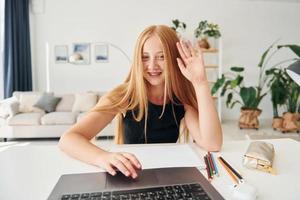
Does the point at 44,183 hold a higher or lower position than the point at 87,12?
lower

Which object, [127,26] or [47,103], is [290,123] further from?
[47,103]

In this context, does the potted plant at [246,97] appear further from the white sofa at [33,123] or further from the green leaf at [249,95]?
the white sofa at [33,123]

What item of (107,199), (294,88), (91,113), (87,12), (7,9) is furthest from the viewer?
(87,12)

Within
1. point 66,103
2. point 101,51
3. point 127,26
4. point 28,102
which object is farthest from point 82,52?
point 28,102

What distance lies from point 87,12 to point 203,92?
4203mm

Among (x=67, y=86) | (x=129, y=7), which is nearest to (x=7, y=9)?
(x=67, y=86)

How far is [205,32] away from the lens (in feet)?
14.0

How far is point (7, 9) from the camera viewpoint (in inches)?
162

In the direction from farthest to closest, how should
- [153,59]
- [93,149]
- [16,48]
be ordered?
1. [16,48]
2. [153,59]
3. [93,149]

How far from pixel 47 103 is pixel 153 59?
10.4 feet

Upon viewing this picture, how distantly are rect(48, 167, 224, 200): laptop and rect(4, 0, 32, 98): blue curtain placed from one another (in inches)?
163

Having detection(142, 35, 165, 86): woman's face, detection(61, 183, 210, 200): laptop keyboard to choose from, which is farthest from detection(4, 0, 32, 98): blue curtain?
detection(61, 183, 210, 200): laptop keyboard

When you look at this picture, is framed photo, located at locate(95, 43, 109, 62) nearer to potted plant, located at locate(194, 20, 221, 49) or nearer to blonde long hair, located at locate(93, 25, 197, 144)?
potted plant, located at locate(194, 20, 221, 49)

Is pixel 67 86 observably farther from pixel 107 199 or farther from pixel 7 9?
pixel 107 199
